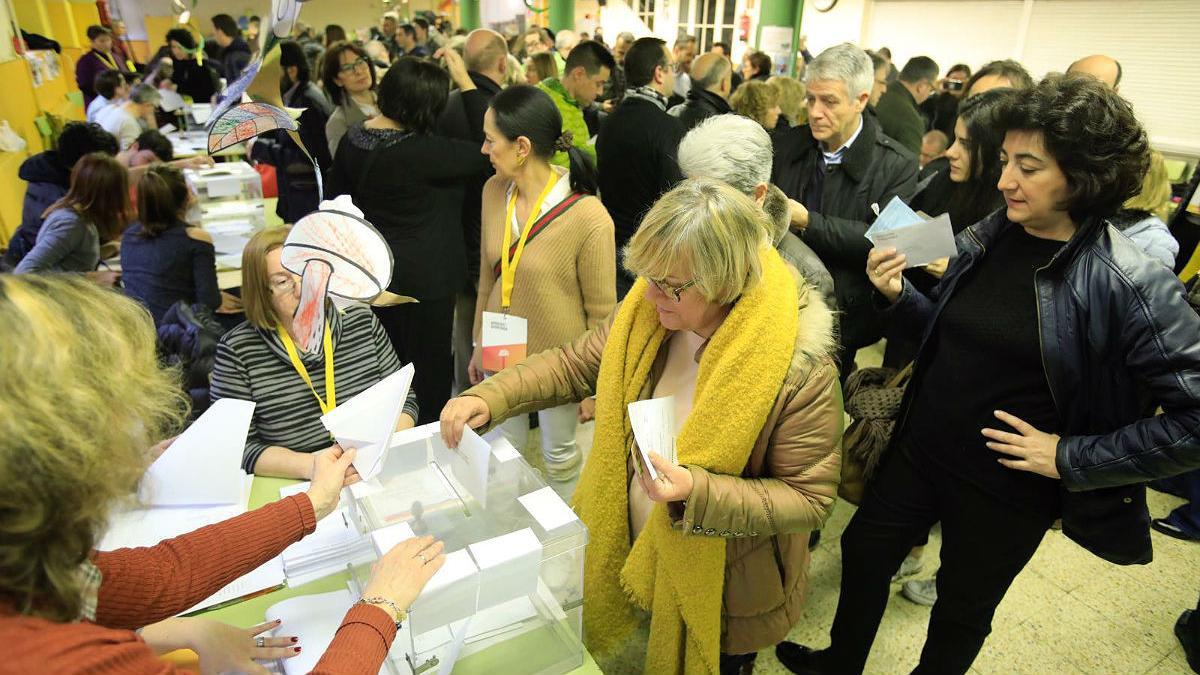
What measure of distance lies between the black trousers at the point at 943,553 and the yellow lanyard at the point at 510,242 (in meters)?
1.31

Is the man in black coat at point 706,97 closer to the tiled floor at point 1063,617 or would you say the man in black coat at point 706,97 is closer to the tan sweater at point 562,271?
the tan sweater at point 562,271

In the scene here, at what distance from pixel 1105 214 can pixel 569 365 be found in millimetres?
1213

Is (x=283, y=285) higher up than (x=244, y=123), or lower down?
lower down

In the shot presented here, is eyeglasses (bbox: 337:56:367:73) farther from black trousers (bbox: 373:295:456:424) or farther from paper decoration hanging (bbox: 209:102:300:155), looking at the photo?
paper decoration hanging (bbox: 209:102:300:155)

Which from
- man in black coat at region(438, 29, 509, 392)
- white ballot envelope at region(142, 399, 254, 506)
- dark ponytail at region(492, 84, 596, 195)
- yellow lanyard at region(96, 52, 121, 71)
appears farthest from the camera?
yellow lanyard at region(96, 52, 121, 71)

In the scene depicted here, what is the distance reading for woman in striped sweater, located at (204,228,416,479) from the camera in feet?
5.60

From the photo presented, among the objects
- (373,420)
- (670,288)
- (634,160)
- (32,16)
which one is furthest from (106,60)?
(670,288)

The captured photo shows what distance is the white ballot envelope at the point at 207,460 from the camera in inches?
55.4

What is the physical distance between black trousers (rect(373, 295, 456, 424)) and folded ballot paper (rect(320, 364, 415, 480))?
159 centimetres

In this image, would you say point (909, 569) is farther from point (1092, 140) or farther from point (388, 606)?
point (388, 606)

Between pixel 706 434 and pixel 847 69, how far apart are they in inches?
63.5

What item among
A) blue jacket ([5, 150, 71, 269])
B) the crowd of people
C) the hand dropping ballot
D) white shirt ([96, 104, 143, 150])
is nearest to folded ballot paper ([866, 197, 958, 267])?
the crowd of people

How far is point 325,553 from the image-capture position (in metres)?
1.40

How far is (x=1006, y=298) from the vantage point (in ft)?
4.77
